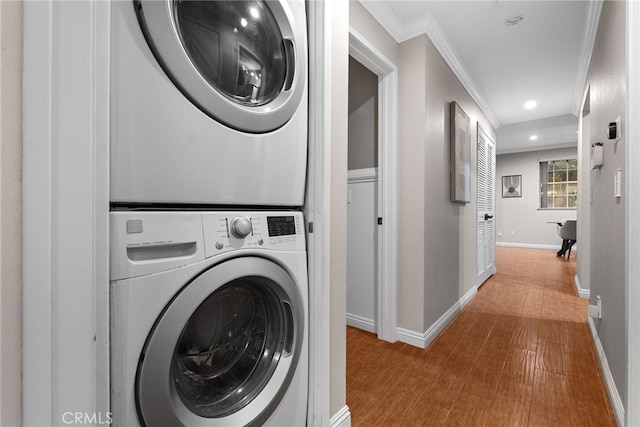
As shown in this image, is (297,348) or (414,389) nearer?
(297,348)

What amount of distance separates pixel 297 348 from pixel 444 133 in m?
2.12

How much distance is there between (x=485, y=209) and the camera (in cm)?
374

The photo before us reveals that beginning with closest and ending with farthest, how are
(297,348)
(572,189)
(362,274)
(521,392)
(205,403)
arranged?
(205,403) < (297,348) < (521,392) < (362,274) < (572,189)

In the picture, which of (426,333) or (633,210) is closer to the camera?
(633,210)

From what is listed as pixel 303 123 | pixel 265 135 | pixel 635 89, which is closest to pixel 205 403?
pixel 265 135

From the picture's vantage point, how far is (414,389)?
4.93 feet

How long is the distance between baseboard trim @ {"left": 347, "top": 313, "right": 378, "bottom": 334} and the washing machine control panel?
1532 mm

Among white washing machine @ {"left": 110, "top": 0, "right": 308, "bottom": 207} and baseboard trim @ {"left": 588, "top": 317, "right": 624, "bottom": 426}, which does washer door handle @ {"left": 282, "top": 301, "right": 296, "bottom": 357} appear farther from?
baseboard trim @ {"left": 588, "top": 317, "right": 624, "bottom": 426}

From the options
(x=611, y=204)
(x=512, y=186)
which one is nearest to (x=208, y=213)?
(x=611, y=204)

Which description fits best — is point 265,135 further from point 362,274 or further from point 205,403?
point 362,274

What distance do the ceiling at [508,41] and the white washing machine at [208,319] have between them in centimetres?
176

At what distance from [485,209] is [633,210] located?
286 cm

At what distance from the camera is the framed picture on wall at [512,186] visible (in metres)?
7.23

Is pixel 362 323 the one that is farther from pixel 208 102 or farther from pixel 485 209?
pixel 485 209
